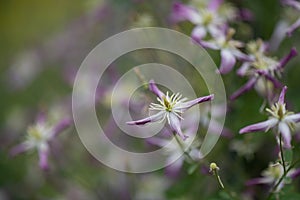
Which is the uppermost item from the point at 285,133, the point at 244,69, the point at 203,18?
the point at 203,18

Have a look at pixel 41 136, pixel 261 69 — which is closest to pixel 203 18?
pixel 261 69

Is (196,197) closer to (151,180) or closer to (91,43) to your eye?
(151,180)

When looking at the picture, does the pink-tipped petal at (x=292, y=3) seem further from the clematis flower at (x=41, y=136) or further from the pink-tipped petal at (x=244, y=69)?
the clematis flower at (x=41, y=136)

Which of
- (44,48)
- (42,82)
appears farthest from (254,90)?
(42,82)

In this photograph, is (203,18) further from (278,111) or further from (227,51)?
(278,111)

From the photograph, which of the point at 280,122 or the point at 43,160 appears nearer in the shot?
the point at 280,122

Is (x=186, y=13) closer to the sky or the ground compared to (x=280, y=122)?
closer to the sky

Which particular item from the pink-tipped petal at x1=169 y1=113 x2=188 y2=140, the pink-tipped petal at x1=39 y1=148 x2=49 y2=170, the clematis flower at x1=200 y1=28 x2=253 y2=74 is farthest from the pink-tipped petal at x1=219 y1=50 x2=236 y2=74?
the pink-tipped petal at x1=39 y1=148 x2=49 y2=170

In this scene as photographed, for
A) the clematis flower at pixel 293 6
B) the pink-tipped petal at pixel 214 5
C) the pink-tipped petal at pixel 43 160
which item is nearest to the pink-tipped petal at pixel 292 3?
the clematis flower at pixel 293 6
